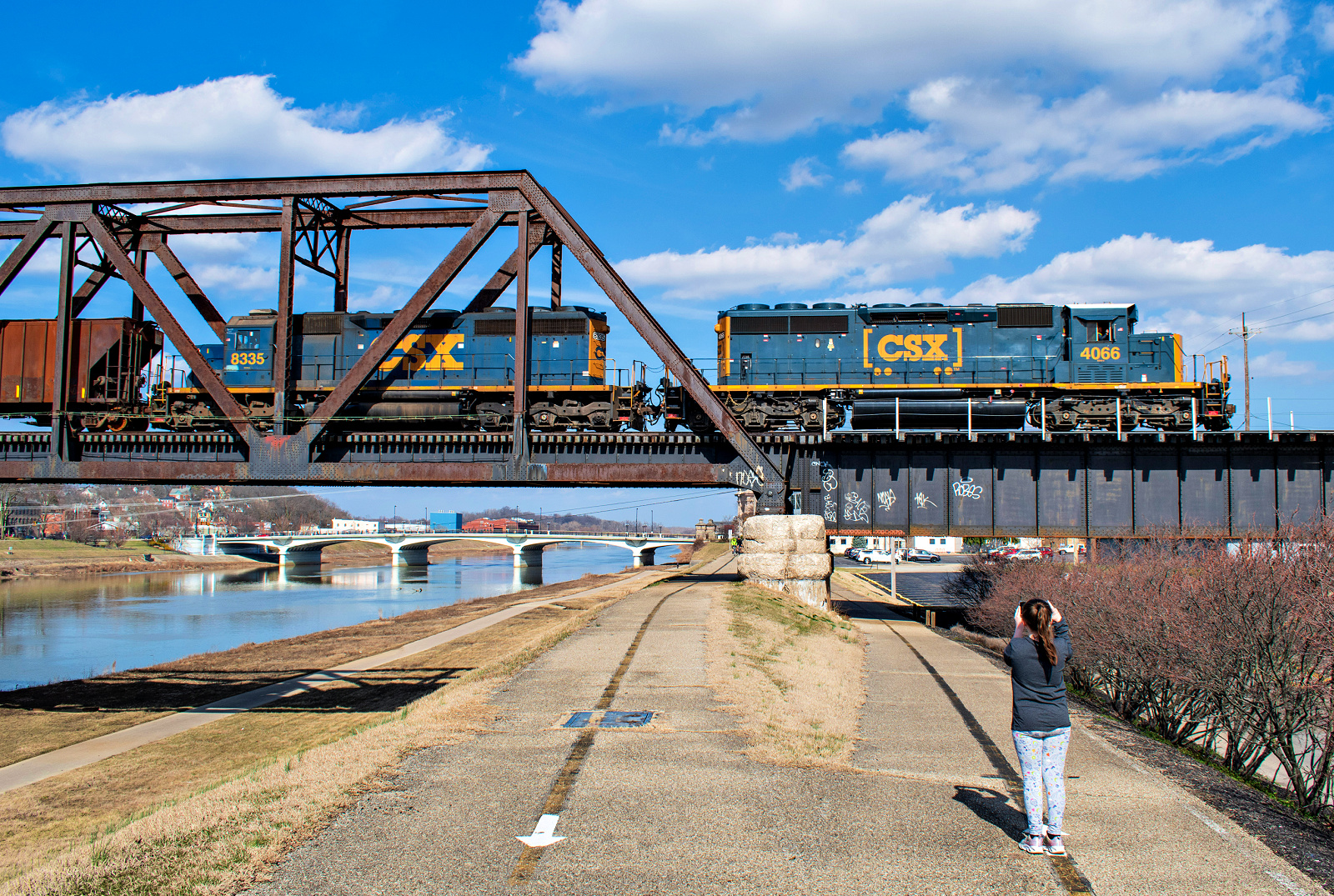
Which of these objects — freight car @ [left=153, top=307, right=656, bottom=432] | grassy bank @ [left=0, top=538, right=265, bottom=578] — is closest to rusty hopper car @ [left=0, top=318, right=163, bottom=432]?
freight car @ [left=153, top=307, right=656, bottom=432]

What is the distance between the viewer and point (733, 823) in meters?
6.80

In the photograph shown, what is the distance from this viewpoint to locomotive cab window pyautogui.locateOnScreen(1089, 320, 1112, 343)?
98.7 ft

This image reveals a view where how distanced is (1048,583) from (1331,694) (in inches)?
543

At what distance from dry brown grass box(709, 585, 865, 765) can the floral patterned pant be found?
2.59 meters

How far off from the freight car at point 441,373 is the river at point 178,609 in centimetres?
1127

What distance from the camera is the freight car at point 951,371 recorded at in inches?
1139

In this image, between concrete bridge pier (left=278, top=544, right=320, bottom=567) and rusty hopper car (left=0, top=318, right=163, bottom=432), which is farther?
concrete bridge pier (left=278, top=544, right=320, bottom=567)

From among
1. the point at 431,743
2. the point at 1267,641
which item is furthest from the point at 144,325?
the point at 1267,641

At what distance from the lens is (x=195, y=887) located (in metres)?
5.45

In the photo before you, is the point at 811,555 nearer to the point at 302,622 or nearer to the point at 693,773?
the point at 693,773

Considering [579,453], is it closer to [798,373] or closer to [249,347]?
[798,373]

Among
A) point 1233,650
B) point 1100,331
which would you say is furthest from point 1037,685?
point 1100,331

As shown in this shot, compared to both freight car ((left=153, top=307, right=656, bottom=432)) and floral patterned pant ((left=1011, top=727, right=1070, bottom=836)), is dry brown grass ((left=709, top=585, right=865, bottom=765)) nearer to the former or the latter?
floral patterned pant ((left=1011, top=727, right=1070, bottom=836))

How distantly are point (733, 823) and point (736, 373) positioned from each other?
25.8 m
